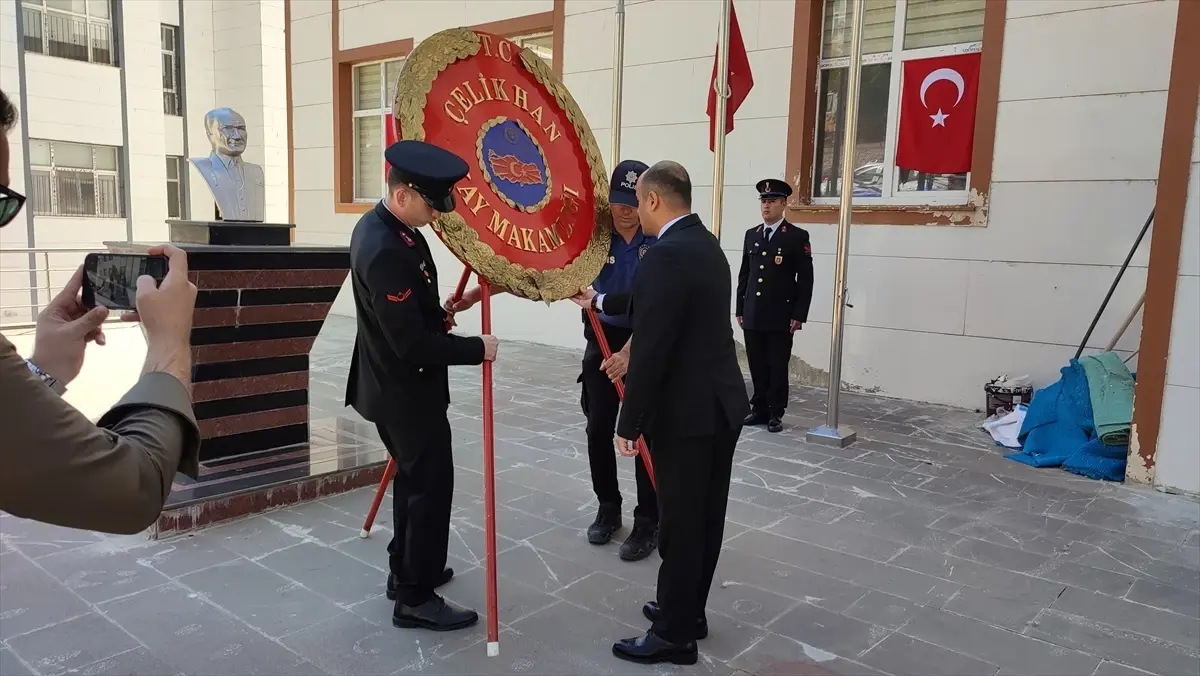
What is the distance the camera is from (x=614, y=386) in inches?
132

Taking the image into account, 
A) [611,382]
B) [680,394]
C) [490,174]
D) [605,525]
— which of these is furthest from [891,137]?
[680,394]

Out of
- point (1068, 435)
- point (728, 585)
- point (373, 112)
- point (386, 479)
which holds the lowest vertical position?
point (728, 585)

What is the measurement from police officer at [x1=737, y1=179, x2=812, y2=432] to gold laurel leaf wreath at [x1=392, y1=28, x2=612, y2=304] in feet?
9.31

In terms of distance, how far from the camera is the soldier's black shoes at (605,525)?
3.50m

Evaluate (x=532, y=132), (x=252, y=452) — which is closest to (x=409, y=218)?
(x=532, y=132)

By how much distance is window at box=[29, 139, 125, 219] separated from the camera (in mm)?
14873

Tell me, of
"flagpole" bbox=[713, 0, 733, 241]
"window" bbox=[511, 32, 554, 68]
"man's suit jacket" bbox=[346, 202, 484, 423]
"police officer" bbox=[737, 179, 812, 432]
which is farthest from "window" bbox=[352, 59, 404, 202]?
"man's suit jacket" bbox=[346, 202, 484, 423]

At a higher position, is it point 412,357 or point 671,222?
point 671,222

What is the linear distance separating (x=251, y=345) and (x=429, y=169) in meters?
2.31

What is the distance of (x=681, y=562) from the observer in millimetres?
2502

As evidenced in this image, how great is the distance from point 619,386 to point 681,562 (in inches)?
30.3

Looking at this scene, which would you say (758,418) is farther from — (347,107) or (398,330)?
(347,107)

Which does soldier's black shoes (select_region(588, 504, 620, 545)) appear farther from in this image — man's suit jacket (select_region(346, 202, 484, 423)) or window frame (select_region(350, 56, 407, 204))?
window frame (select_region(350, 56, 407, 204))

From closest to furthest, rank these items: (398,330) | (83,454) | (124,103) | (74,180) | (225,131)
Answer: (83,454) < (398,330) < (225,131) < (74,180) < (124,103)
